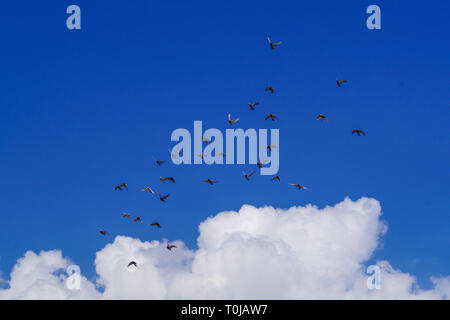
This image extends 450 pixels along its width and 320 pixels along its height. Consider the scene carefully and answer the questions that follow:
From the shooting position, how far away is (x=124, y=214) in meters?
109
